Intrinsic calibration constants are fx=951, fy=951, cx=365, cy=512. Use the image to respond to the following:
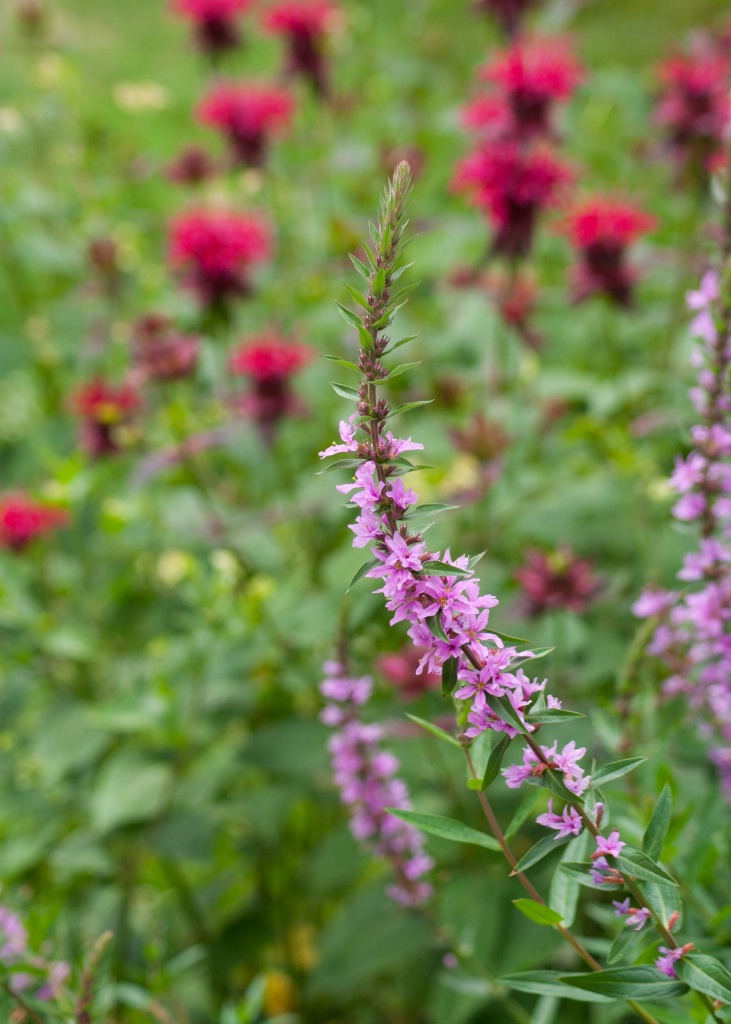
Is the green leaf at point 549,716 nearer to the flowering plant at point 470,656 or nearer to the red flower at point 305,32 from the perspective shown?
the flowering plant at point 470,656

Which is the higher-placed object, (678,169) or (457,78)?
(457,78)

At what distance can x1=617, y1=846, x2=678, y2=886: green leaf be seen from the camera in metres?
0.44

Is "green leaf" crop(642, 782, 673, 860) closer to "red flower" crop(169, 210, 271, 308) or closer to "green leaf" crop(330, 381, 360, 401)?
"green leaf" crop(330, 381, 360, 401)

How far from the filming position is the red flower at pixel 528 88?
138cm

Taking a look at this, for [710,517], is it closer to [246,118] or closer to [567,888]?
[567,888]

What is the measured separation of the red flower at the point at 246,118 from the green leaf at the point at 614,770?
1499 mm

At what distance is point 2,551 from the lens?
1.36m

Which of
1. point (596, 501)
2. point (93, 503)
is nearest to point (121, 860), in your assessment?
point (93, 503)

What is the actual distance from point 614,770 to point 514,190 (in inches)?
42.2

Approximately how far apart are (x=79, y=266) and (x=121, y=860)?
114 centimetres

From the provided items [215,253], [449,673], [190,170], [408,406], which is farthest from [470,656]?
[190,170]

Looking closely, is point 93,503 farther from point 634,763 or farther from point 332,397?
point 634,763

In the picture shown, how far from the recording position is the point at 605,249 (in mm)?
1446

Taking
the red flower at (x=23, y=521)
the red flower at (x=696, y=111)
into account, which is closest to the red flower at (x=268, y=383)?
the red flower at (x=23, y=521)
